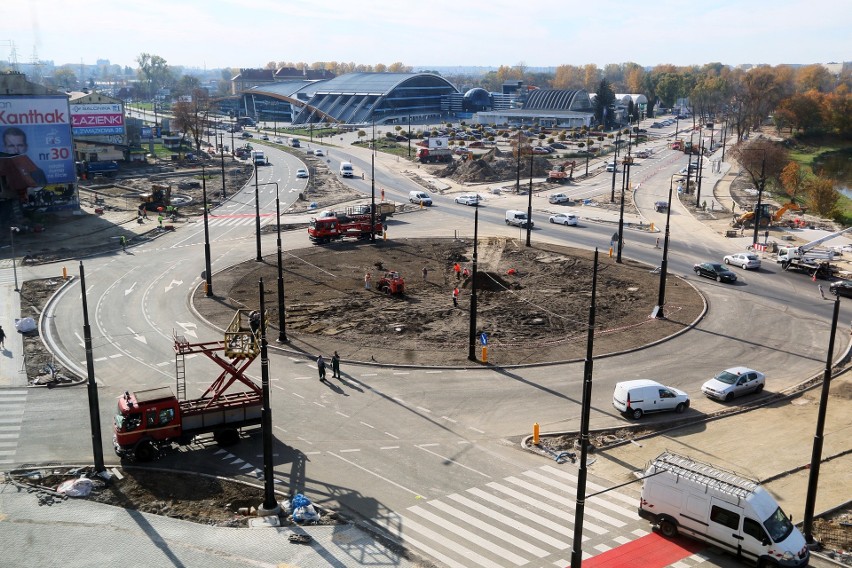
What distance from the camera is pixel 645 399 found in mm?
31172

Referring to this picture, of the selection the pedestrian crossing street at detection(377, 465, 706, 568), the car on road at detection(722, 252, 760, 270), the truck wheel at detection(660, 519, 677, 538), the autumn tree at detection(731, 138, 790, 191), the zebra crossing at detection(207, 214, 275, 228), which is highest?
the autumn tree at detection(731, 138, 790, 191)

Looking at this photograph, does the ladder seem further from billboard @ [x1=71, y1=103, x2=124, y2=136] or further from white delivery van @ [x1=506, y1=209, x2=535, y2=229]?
billboard @ [x1=71, y1=103, x2=124, y2=136]

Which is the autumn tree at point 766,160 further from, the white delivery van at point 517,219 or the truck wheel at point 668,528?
the truck wheel at point 668,528

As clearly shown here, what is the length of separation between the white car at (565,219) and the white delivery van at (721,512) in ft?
164

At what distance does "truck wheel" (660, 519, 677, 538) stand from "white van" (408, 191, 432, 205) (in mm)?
61364

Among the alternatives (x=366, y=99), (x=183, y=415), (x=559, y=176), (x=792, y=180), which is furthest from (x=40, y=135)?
(x=366, y=99)

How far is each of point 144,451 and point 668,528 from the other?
17.8m

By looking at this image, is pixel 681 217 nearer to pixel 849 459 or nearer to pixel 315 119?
pixel 849 459

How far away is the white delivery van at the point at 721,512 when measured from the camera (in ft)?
67.6

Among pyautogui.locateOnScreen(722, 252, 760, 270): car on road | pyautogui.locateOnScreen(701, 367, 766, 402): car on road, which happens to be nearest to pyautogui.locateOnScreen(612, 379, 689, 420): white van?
pyautogui.locateOnScreen(701, 367, 766, 402): car on road

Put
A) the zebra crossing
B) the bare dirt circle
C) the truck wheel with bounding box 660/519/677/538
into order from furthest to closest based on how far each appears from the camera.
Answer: the zebra crossing → the bare dirt circle → the truck wheel with bounding box 660/519/677/538

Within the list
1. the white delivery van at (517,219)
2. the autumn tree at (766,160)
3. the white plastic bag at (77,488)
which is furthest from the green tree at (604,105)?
the white plastic bag at (77,488)

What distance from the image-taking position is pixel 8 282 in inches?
2024

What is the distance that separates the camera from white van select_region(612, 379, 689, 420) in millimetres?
31141
